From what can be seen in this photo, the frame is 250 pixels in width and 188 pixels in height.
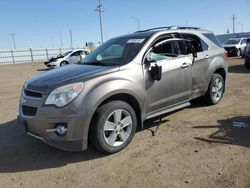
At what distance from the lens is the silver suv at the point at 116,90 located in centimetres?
404

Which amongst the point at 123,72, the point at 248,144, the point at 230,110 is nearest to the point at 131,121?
the point at 123,72

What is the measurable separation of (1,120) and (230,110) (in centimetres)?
519

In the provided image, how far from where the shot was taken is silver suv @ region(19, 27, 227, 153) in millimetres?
4043

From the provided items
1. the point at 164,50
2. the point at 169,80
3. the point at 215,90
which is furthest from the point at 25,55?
the point at 169,80

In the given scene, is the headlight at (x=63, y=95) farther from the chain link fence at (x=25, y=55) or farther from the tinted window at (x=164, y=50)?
the chain link fence at (x=25, y=55)

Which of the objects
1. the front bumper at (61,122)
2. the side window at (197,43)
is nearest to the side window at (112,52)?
the side window at (197,43)

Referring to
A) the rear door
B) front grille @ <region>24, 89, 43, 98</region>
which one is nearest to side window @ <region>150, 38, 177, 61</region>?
the rear door

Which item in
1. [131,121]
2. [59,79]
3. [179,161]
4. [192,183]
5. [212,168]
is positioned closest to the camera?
[192,183]

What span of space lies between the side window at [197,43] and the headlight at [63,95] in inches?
120

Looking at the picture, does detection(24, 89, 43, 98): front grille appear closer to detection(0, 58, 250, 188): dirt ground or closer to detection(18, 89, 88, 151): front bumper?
detection(18, 89, 88, 151): front bumper

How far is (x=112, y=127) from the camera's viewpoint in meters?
4.41

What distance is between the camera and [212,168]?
3.80m

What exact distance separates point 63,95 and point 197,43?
3550 millimetres

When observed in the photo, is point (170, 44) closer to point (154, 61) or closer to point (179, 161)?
point (154, 61)
